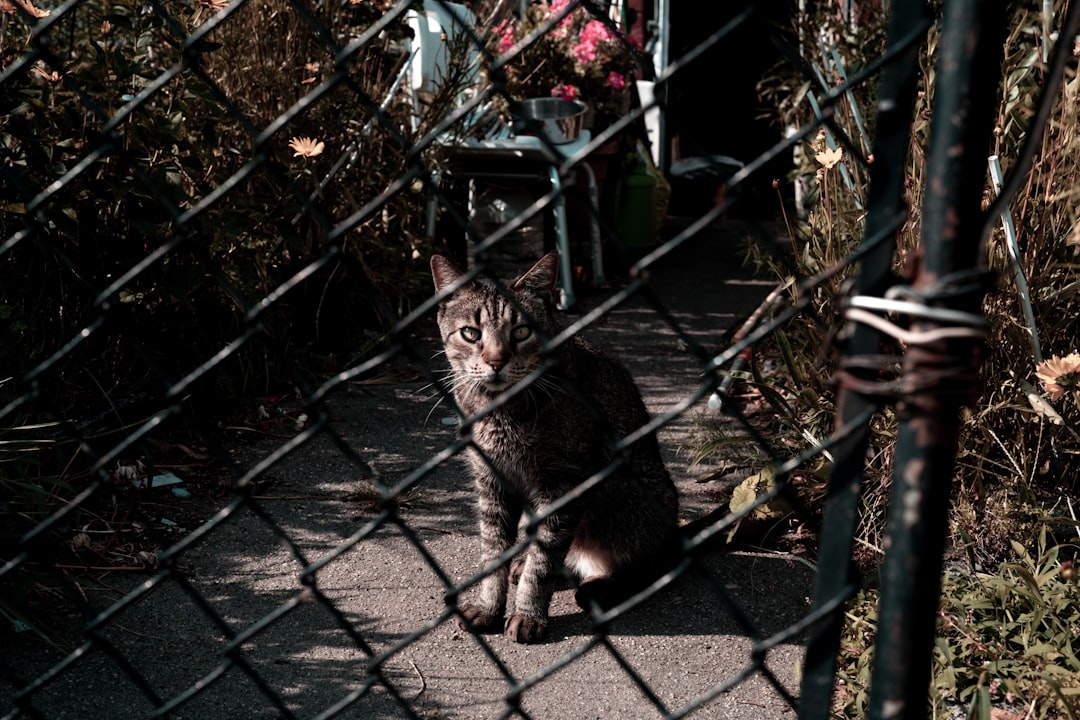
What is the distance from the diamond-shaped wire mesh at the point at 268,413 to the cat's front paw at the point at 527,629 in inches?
1.4

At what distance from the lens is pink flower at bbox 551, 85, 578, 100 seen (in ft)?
20.2

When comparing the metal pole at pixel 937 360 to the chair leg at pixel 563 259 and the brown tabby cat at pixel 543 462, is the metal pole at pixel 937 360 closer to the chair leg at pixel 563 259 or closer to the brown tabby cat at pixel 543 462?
the brown tabby cat at pixel 543 462

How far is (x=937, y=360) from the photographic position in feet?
3.41

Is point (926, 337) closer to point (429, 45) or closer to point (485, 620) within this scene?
point (485, 620)

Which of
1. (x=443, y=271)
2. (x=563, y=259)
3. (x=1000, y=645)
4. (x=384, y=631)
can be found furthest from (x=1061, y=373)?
(x=563, y=259)

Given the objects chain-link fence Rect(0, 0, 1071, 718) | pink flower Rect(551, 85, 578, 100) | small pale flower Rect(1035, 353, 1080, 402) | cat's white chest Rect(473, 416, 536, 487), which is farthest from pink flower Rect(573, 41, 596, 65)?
small pale flower Rect(1035, 353, 1080, 402)

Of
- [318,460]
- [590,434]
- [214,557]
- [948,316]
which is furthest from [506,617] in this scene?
[948,316]

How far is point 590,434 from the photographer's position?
307 cm

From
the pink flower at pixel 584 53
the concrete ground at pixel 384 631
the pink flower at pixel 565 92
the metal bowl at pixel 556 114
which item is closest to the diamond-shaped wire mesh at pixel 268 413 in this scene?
the concrete ground at pixel 384 631

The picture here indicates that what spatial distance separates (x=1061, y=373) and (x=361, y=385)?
319cm

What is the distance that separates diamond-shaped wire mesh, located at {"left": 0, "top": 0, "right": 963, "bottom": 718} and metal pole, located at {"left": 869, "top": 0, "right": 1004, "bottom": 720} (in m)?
0.12

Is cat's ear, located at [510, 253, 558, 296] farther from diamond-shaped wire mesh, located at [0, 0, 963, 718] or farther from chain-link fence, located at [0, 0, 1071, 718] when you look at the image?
diamond-shaped wire mesh, located at [0, 0, 963, 718]

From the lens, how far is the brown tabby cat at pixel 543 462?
9.67 feet

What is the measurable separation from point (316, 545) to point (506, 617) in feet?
2.42
